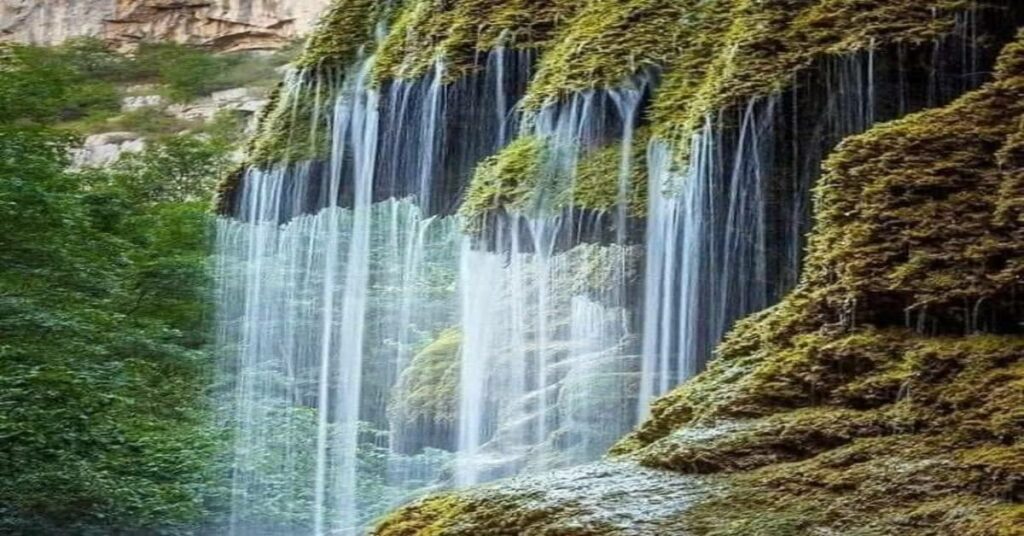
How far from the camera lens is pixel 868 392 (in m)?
5.98

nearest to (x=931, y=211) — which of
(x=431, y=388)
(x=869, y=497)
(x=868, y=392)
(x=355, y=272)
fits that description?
(x=868, y=392)

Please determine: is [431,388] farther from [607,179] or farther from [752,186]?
[752,186]

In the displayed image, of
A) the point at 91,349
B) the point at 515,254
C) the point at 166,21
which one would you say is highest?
the point at 166,21

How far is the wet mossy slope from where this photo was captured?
5105 millimetres

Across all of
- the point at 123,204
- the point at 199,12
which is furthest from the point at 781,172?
the point at 199,12

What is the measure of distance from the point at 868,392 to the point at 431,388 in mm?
14987

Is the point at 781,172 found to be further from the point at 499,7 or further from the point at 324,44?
the point at 324,44

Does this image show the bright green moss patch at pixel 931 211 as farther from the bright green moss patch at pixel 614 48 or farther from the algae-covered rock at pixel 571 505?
the bright green moss patch at pixel 614 48

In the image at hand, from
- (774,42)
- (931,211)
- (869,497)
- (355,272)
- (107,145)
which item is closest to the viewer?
(869,497)

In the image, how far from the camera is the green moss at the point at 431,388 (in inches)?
789

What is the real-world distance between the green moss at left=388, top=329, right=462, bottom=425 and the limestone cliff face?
80.5ft

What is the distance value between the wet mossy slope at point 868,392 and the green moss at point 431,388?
1311 centimetres

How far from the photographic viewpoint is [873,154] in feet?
22.5

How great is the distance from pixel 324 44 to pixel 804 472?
8.88m
